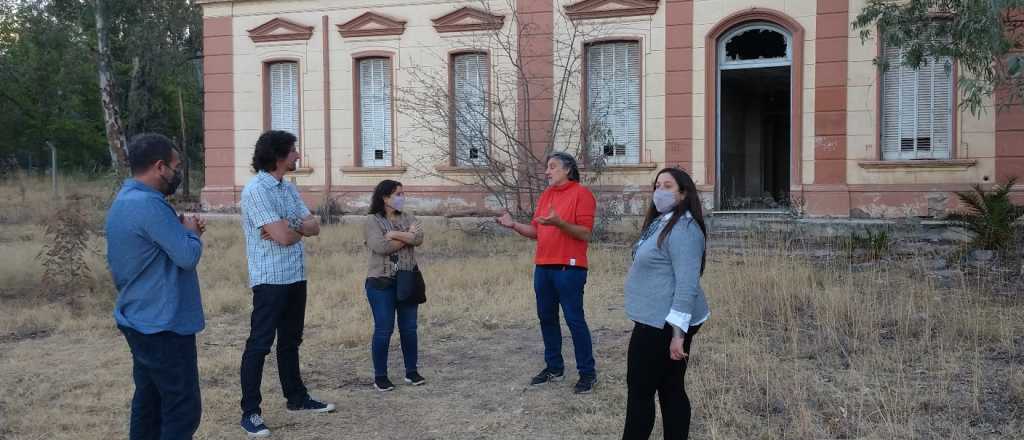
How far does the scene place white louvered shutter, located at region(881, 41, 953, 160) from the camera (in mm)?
14289

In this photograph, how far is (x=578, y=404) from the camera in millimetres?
6195

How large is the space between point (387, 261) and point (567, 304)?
135 centimetres

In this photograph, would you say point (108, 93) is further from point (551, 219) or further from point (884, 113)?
point (551, 219)

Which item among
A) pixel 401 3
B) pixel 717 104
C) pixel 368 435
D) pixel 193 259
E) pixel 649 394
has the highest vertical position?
pixel 401 3

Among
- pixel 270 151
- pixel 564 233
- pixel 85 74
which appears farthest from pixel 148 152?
pixel 85 74

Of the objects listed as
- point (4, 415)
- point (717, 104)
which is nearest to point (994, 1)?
point (717, 104)

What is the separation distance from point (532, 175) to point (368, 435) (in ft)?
30.3

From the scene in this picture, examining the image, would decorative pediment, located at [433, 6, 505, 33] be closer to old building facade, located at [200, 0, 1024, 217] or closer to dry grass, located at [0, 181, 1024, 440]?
old building facade, located at [200, 0, 1024, 217]

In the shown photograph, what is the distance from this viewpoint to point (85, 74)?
1216 inches

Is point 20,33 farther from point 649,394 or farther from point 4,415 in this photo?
point 649,394

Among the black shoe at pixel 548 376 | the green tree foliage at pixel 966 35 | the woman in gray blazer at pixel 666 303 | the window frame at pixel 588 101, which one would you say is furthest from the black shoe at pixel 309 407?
the window frame at pixel 588 101

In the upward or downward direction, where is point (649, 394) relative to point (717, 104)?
downward

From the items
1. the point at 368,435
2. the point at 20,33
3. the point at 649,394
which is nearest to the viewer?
the point at 649,394

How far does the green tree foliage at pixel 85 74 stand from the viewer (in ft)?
82.6
